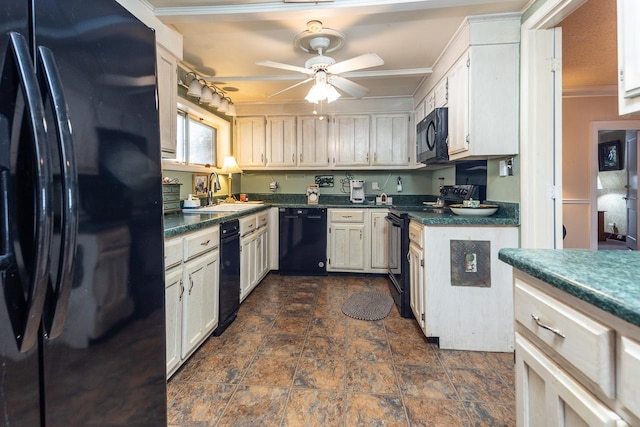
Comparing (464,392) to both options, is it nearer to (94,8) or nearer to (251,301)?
(251,301)

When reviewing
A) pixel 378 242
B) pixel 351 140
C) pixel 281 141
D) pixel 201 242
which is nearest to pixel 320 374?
pixel 201 242

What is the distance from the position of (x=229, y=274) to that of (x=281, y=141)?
2358mm

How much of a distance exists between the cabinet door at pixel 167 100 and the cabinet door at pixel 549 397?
2.27 m

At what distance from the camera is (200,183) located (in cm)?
338

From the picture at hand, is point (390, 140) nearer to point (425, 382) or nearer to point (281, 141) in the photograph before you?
point (281, 141)

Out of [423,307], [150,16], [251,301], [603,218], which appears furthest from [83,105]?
[603,218]

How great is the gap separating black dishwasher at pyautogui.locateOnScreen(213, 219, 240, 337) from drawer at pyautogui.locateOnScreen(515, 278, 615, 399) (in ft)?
6.59

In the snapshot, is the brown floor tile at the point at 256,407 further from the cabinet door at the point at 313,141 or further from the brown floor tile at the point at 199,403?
the cabinet door at the point at 313,141

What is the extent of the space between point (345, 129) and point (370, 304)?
238 cm

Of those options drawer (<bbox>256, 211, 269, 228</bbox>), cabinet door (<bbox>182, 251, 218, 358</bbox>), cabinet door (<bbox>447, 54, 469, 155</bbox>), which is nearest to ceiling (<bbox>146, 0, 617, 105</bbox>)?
cabinet door (<bbox>447, 54, 469, 155</bbox>)

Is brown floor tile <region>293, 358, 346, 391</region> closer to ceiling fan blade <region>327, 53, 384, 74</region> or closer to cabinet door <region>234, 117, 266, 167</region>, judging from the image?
ceiling fan blade <region>327, 53, 384, 74</region>

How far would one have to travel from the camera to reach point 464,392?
1.71m

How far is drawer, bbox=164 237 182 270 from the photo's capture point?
1656 millimetres

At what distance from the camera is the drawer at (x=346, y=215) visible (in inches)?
154
